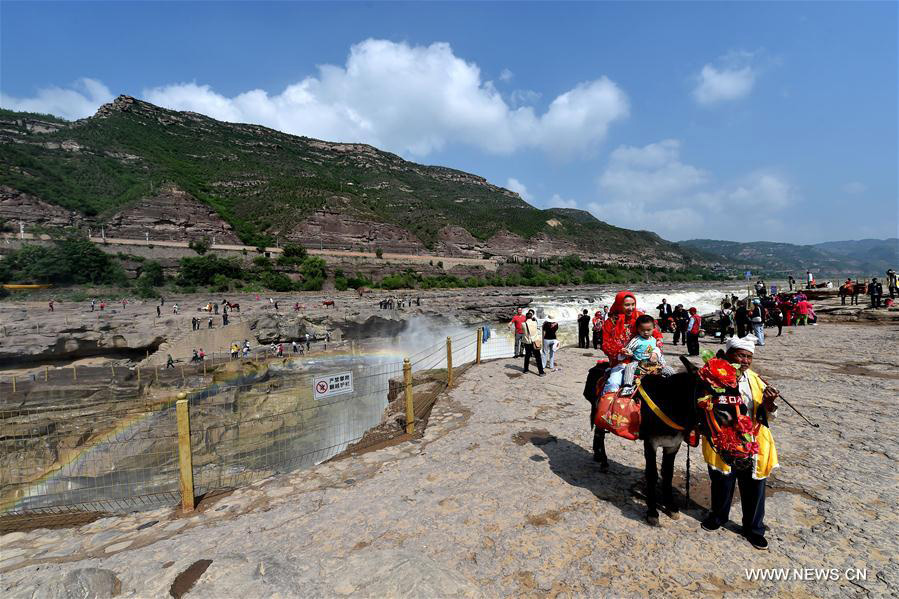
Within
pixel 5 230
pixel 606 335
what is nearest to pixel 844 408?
pixel 606 335

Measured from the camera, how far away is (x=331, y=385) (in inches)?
224

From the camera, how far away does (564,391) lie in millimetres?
7965

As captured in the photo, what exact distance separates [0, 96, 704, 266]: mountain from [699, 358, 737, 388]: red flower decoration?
250 feet

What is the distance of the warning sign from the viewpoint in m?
5.49

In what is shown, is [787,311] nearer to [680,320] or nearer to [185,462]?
[680,320]

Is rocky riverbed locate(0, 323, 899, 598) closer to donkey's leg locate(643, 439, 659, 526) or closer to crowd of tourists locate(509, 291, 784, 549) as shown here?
donkey's leg locate(643, 439, 659, 526)

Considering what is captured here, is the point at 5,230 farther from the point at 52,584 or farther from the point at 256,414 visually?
the point at 52,584

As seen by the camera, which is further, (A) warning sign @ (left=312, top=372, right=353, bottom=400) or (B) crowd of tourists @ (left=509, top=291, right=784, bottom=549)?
(A) warning sign @ (left=312, top=372, right=353, bottom=400)

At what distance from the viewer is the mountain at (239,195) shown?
206 feet

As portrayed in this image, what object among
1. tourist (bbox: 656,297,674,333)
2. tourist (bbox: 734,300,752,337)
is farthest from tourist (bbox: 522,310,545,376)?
tourist (bbox: 656,297,674,333)

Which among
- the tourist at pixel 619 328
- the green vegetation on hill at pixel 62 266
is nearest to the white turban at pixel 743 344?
the tourist at pixel 619 328

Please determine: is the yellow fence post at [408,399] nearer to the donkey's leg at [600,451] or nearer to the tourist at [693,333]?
the donkey's leg at [600,451]

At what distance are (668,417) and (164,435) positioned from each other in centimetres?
851

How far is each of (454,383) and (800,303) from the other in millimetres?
17692
